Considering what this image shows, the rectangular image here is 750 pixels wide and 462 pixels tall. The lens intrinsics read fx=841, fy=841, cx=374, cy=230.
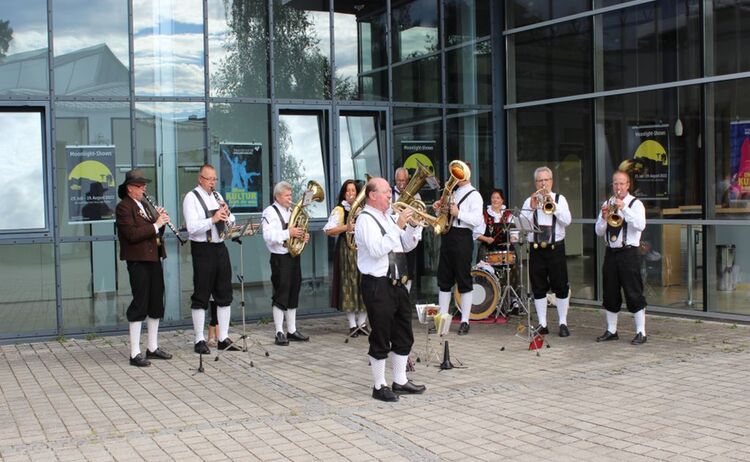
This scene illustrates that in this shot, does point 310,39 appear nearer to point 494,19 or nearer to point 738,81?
point 494,19

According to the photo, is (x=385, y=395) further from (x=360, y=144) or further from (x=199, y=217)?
(x=360, y=144)

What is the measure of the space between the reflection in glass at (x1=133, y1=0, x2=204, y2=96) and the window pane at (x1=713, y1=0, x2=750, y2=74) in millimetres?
6955

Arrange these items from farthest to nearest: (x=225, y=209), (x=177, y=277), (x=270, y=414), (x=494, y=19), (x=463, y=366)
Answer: (x=494, y=19) < (x=177, y=277) < (x=225, y=209) < (x=463, y=366) < (x=270, y=414)

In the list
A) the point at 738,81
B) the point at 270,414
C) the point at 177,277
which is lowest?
the point at 270,414

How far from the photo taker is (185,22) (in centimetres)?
1158

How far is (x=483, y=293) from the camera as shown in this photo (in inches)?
451

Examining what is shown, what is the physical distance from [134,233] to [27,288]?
8.71 ft

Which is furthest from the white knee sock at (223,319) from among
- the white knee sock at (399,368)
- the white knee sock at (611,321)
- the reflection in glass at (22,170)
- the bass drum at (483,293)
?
the white knee sock at (611,321)

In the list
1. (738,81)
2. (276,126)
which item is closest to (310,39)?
(276,126)

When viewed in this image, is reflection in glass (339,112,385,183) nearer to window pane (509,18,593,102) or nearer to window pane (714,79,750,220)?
window pane (509,18,593,102)

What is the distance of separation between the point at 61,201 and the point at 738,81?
8.83 m

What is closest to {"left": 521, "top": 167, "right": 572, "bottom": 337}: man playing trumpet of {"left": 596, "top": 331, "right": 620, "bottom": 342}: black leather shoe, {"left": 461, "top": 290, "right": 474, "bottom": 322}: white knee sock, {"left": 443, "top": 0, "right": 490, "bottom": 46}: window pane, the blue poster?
{"left": 596, "top": 331, "right": 620, "bottom": 342}: black leather shoe

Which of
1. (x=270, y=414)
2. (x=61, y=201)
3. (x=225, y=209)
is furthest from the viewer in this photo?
(x=61, y=201)

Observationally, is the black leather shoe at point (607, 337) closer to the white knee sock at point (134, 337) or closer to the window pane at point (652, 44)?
the window pane at point (652, 44)
